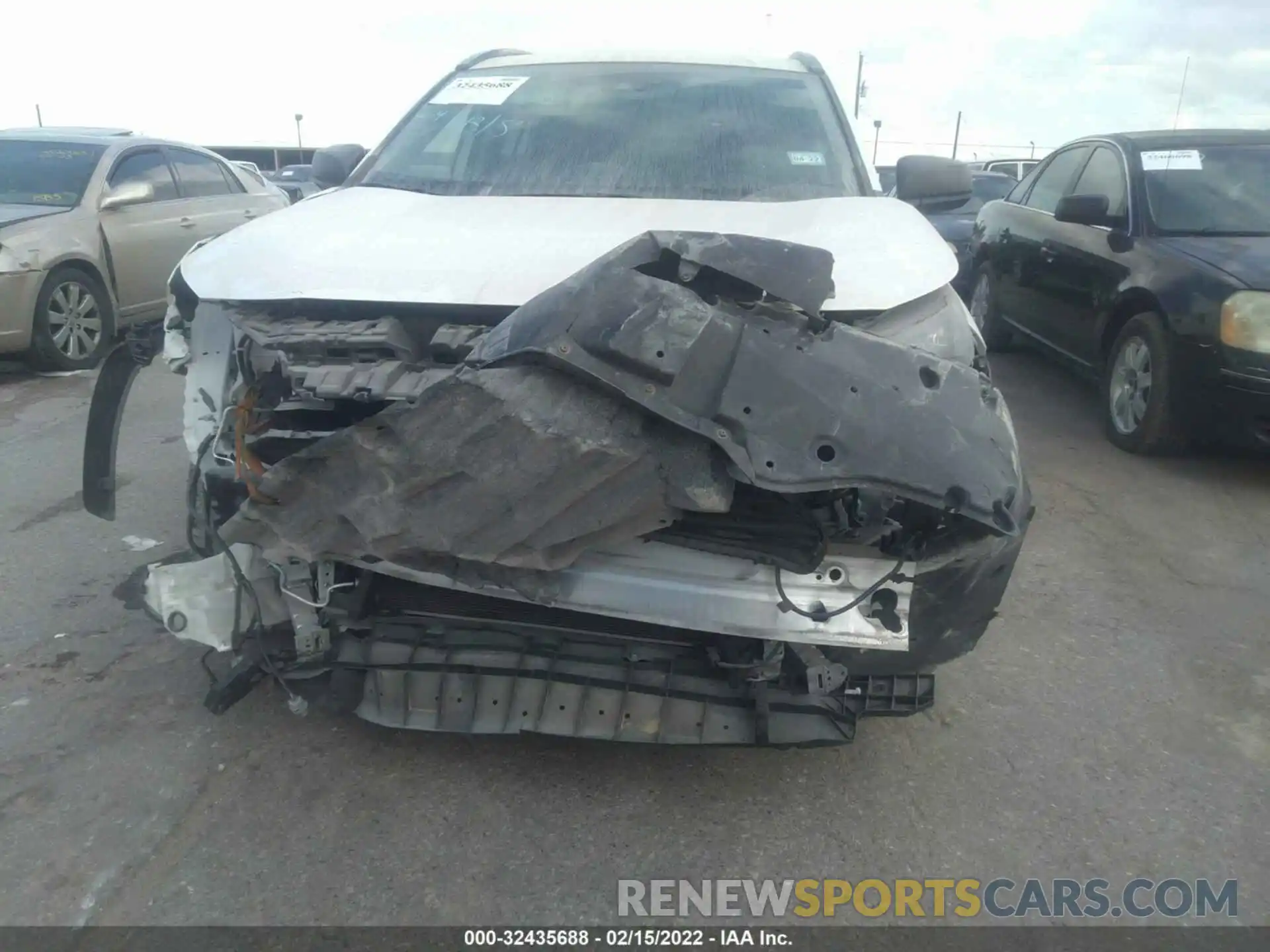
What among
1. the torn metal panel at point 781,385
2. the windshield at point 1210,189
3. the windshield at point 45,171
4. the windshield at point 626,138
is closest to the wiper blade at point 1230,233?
the windshield at point 1210,189

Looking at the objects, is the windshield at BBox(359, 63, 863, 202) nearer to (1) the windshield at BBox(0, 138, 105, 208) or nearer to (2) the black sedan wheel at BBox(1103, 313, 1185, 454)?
(2) the black sedan wheel at BBox(1103, 313, 1185, 454)

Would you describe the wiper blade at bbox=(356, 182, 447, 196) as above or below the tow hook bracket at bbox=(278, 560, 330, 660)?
above

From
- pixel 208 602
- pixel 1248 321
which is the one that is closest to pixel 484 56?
pixel 208 602

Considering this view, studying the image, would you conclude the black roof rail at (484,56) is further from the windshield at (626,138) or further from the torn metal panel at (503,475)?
the torn metal panel at (503,475)

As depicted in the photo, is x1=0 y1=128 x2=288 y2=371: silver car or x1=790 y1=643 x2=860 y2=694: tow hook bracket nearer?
x1=790 y1=643 x2=860 y2=694: tow hook bracket

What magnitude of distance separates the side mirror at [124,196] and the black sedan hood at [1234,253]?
23.3ft

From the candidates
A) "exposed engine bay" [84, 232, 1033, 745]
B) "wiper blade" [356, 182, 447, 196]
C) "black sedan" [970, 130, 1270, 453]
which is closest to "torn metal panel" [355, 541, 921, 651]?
"exposed engine bay" [84, 232, 1033, 745]

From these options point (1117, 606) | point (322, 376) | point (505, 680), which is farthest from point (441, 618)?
point (1117, 606)

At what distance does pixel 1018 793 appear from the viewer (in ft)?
9.55

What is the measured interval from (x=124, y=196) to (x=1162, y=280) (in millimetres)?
7181

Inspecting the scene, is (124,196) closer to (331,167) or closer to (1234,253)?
(331,167)

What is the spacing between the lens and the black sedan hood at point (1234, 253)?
5254mm

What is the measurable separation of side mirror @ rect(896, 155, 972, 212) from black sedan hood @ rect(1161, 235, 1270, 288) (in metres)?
2.00

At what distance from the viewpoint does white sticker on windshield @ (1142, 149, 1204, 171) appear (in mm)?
6168
